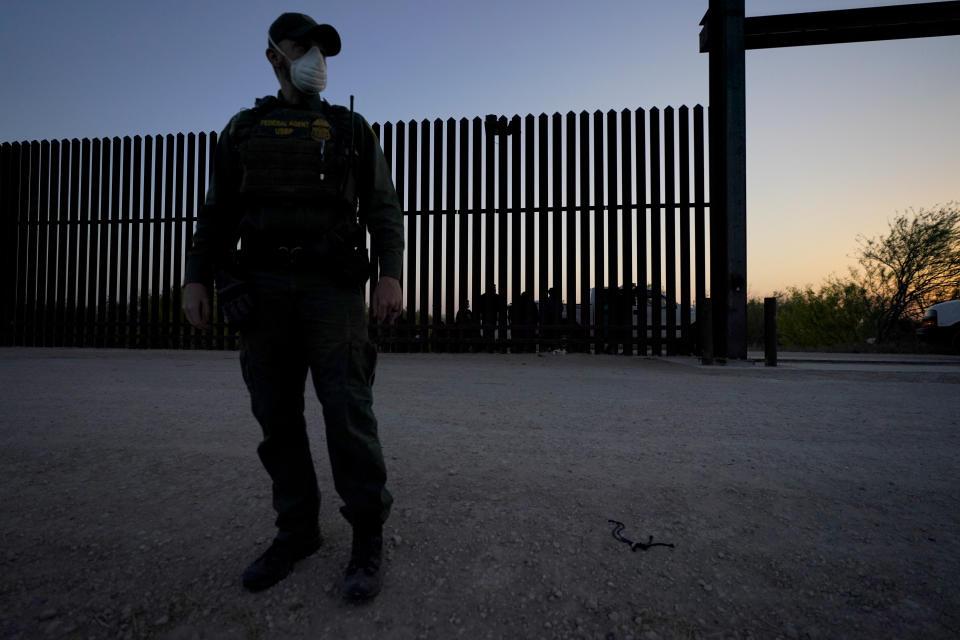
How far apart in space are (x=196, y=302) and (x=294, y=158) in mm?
562

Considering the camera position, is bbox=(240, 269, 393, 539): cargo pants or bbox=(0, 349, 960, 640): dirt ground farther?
bbox=(240, 269, 393, 539): cargo pants

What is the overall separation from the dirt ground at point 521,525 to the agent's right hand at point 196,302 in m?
0.71

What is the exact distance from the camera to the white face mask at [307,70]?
1.57m

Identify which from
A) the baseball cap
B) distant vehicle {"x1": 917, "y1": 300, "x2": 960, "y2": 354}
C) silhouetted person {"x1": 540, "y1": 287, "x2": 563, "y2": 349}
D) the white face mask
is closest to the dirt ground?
the white face mask

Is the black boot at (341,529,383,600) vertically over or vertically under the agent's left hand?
under

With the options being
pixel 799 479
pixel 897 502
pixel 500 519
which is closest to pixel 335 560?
pixel 500 519

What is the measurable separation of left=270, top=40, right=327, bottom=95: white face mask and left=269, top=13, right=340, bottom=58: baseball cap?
0.11 ft

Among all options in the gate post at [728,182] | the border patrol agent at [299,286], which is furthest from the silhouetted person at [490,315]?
the border patrol agent at [299,286]

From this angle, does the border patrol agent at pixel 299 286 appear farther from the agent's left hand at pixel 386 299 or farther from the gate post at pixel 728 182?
the gate post at pixel 728 182

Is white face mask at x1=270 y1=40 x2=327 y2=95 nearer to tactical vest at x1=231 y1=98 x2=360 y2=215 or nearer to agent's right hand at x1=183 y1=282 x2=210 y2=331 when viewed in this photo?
tactical vest at x1=231 y1=98 x2=360 y2=215

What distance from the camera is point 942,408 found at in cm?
343

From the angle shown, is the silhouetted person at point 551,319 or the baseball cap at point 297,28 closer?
the baseball cap at point 297,28

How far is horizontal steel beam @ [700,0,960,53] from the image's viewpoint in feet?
22.7

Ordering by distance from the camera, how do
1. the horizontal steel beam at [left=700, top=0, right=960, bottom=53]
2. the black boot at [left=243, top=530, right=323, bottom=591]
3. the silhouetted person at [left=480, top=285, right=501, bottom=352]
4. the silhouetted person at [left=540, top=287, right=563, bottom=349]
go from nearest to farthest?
1. the black boot at [left=243, top=530, right=323, bottom=591]
2. the horizontal steel beam at [left=700, top=0, right=960, bottom=53]
3. the silhouetted person at [left=540, top=287, right=563, bottom=349]
4. the silhouetted person at [left=480, top=285, right=501, bottom=352]
